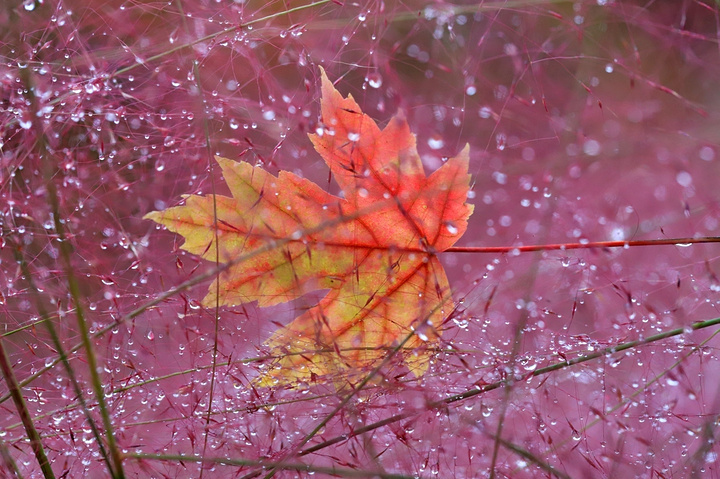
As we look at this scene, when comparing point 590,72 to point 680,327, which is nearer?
point 680,327

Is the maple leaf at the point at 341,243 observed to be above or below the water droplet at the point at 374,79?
below

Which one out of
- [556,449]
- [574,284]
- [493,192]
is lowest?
[556,449]

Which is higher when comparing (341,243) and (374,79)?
(374,79)

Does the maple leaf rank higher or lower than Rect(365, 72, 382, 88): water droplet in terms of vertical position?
lower

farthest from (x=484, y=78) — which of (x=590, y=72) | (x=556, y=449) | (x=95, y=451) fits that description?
(x=95, y=451)

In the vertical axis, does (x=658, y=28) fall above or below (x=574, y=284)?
above

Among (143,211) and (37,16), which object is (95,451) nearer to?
(143,211)

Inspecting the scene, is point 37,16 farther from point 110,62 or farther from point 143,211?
point 143,211
